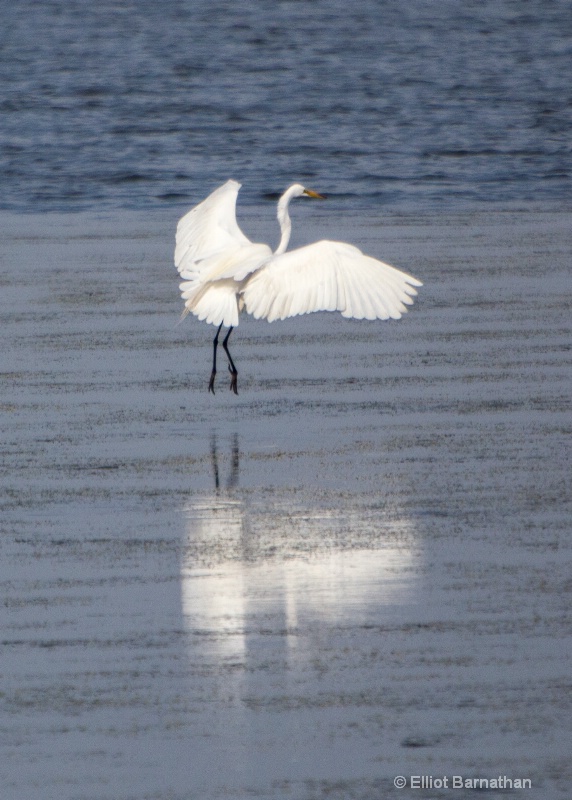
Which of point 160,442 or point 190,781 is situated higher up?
point 190,781

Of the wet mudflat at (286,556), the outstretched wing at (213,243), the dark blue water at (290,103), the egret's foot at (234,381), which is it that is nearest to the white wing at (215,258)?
the outstretched wing at (213,243)

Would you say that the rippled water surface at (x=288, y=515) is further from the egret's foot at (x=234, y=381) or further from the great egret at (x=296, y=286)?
the great egret at (x=296, y=286)

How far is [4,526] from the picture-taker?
24.7 ft

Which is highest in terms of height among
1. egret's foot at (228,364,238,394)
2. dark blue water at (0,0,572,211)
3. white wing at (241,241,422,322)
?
white wing at (241,241,422,322)

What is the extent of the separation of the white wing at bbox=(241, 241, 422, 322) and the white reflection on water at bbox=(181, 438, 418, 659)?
1.92m

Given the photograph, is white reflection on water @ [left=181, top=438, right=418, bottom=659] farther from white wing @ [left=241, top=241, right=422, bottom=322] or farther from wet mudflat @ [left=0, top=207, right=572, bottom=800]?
white wing @ [left=241, top=241, right=422, bottom=322]

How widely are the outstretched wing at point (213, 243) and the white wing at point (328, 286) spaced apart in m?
0.72

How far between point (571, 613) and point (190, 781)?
194cm

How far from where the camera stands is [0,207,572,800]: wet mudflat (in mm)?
5219

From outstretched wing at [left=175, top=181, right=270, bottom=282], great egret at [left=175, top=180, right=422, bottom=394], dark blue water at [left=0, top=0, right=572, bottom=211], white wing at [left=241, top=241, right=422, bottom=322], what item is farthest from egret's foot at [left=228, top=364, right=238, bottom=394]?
dark blue water at [left=0, top=0, right=572, bottom=211]

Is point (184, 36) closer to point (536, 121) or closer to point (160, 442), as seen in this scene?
point (536, 121)

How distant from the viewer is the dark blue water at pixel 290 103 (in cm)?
2189

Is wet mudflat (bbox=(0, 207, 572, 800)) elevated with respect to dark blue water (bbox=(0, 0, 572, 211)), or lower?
elevated

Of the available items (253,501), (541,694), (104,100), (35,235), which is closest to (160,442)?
(253,501)
